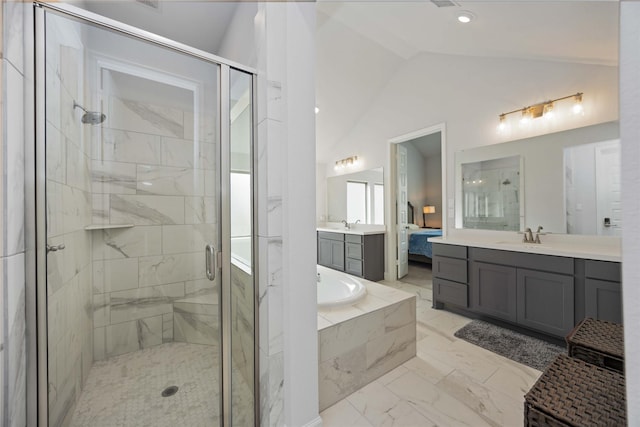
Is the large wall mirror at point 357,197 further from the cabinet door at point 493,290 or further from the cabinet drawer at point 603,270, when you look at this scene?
the cabinet drawer at point 603,270

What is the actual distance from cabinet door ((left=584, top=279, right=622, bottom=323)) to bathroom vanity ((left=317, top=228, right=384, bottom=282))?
2.46 meters

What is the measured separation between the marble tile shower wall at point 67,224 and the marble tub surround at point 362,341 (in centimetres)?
122

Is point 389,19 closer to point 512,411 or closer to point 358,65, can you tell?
point 358,65

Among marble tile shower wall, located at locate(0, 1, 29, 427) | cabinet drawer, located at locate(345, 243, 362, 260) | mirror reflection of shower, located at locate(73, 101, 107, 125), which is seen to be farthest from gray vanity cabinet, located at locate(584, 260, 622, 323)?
mirror reflection of shower, located at locate(73, 101, 107, 125)

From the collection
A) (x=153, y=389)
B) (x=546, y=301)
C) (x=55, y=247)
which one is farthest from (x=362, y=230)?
(x=55, y=247)

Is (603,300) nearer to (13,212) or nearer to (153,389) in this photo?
(153,389)

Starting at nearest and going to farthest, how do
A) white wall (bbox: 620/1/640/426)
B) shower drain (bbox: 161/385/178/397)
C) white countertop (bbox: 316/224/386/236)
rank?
white wall (bbox: 620/1/640/426)
shower drain (bbox: 161/385/178/397)
white countertop (bbox: 316/224/386/236)

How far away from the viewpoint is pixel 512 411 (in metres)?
1.50

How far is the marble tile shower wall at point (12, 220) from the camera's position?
800mm

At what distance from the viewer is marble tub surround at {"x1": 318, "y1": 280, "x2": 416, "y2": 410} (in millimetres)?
1576

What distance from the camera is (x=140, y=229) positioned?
176 centimetres

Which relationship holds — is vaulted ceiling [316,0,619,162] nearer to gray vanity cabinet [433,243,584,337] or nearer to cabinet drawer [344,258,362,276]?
gray vanity cabinet [433,243,584,337]

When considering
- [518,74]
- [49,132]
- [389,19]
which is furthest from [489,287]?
[49,132]

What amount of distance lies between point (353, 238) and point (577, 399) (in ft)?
11.3
